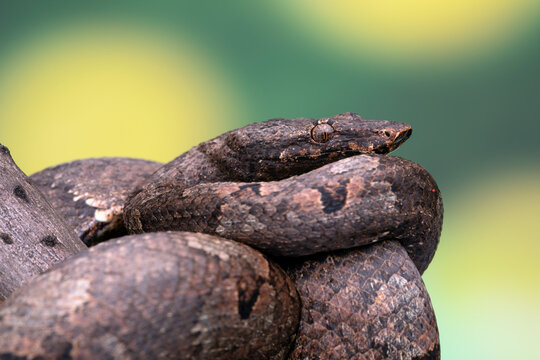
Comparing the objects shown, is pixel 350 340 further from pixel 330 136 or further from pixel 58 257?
pixel 58 257

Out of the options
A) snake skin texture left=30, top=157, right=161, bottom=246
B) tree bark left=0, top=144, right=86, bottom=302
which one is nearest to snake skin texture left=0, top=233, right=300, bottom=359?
tree bark left=0, top=144, right=86, bottom=302

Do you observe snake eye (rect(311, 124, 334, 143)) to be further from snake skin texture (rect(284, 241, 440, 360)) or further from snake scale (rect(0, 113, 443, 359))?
snake skin texture (rect(284, 241, 440, 360))

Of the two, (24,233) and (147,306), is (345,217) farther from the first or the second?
(24,233)

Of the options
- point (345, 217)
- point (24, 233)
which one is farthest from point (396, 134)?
point (24, 233)

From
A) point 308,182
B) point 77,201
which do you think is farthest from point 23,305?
point 77,201

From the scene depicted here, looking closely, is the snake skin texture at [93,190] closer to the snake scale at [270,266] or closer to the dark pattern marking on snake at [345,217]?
the snake scale at [270,266]

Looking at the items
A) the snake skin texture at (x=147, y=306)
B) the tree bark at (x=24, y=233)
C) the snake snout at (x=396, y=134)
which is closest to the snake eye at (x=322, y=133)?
the snake snout at (x=396, y=134)

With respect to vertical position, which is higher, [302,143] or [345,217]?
[302,143]
